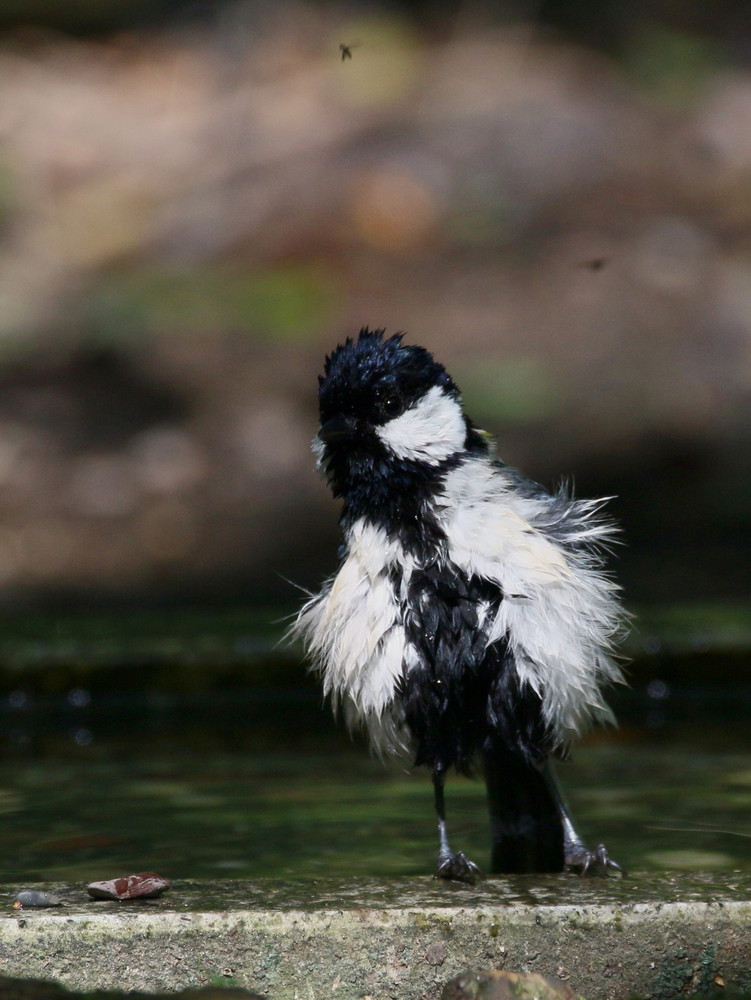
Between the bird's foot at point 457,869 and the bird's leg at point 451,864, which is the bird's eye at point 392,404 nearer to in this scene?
the bird's leg at point 451,864

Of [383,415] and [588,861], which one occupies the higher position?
[383,415]

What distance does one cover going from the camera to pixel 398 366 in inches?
103

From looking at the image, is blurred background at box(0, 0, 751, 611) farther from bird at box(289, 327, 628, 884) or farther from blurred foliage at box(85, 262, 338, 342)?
bird at box(289, 327, 628, 884)

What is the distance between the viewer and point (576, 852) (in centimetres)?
265

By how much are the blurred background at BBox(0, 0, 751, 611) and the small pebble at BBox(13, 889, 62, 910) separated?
3.87m

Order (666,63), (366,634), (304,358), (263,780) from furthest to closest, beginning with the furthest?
(666,63) → (304,358) → (263,780) → (366,634)

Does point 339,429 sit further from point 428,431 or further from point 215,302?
point 215,302

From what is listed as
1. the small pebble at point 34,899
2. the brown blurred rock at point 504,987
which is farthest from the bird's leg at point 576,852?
the small pebble at point 34,899

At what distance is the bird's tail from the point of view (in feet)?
8.95

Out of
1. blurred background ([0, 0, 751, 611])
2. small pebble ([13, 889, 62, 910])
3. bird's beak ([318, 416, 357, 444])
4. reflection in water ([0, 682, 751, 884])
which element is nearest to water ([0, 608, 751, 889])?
reflection in water ([0, 682, 751, 884])

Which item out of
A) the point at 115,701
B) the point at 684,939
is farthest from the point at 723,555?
the point at 684,939

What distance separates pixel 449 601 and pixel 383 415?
38 cm

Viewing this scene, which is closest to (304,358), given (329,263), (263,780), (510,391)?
(329,263)

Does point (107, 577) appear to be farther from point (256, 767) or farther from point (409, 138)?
point (409, 138)
